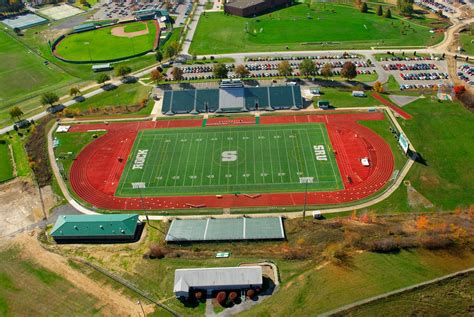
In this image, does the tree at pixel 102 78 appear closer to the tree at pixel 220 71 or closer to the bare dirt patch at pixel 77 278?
the tree at pixel 220 71

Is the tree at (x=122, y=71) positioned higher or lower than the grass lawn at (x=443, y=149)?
higher

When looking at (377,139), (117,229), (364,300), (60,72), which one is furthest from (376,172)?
(60,72)

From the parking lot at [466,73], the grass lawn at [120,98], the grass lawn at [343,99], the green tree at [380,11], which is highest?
the green tree at [380,11]

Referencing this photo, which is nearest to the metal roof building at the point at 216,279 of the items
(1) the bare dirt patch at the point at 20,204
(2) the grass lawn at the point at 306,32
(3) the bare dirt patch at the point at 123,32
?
(1) the bare dirt patch at the point at 20,204

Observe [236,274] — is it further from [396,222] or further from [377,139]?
[377,139]

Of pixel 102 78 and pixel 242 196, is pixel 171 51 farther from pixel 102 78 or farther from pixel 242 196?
pixel 242 196

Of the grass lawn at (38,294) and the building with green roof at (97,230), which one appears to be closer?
the grass lawn at (38,294)

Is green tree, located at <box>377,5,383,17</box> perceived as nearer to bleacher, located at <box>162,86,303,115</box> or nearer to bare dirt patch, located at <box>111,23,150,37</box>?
bleacher, located at <box>162,86,303,115</box>
